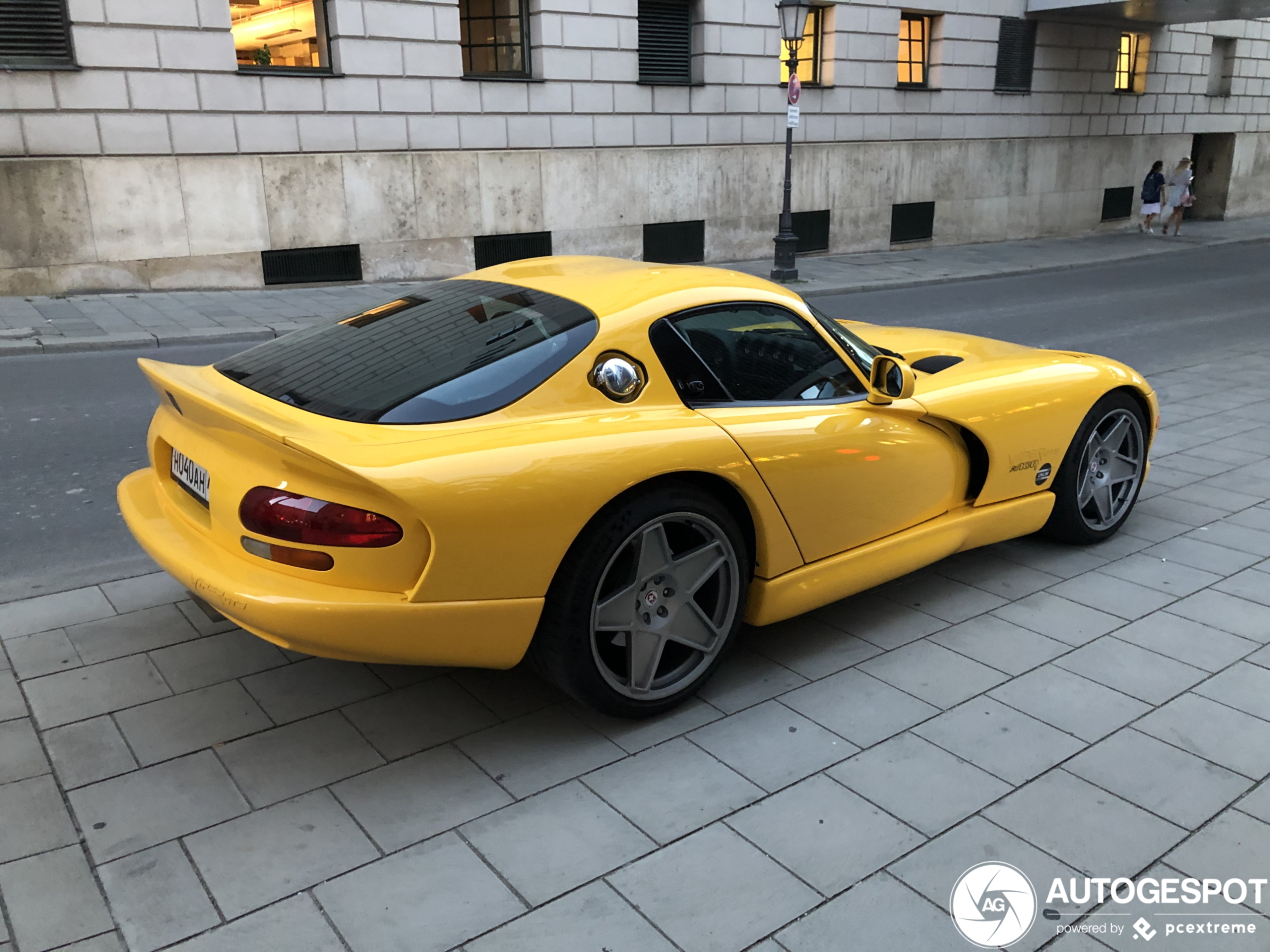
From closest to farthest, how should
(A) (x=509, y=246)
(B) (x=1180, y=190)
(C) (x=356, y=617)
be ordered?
1. (C) (x=356, y=617)
2. (A) (x=509, y=246)
3. (B) (x=1180, y=190)

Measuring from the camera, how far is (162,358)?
32.3ft

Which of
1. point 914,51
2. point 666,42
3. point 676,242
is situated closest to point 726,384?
point 676,242

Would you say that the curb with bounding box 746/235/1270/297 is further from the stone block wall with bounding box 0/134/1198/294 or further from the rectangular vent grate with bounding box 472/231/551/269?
the rectangular vent grate with bounding box 472/231/551/269

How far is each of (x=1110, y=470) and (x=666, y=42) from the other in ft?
46.4

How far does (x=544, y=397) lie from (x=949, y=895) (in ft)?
5.85

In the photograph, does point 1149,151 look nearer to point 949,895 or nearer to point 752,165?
point 752,165

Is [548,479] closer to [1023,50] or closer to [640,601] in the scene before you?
[640,601]

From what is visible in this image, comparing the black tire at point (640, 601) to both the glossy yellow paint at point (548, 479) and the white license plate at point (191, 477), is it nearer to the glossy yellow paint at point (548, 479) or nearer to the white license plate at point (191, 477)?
the glossy yellow paint at point (548, 479)

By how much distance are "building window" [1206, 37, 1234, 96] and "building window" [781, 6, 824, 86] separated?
14.1 metres

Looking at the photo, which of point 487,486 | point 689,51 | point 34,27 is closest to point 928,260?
point 689,51

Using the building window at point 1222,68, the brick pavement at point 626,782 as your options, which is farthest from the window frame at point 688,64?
the building window at point 1222,68

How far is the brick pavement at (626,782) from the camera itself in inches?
99.3

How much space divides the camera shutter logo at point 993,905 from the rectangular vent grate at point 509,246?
1360cm

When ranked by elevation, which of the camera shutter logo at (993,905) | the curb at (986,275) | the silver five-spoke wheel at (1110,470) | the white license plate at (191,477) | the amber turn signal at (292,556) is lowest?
the curb at (986,275)
